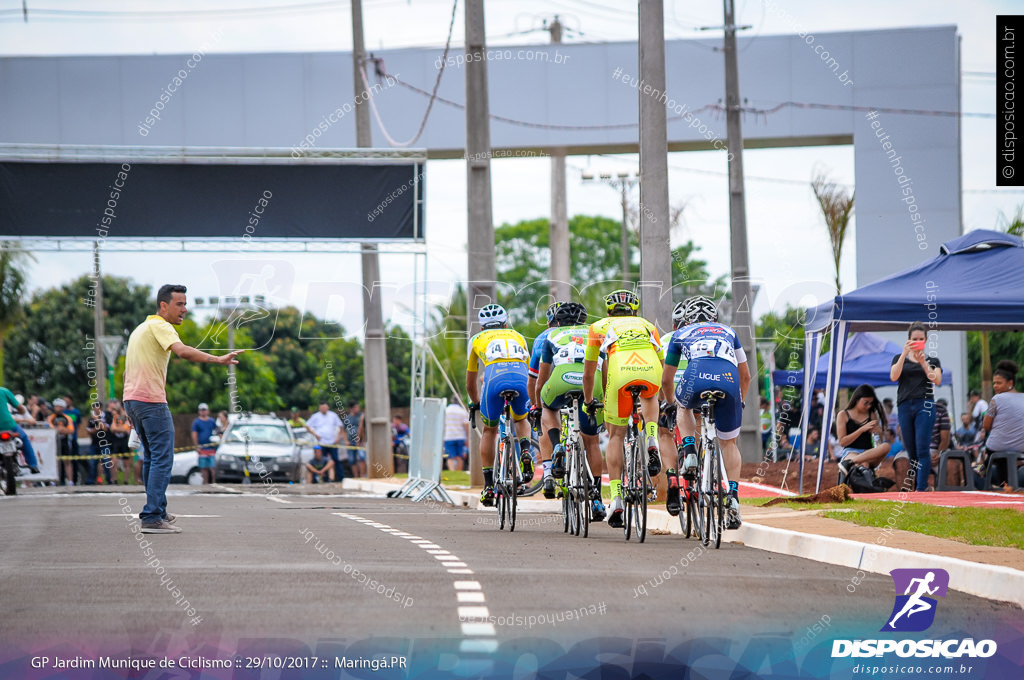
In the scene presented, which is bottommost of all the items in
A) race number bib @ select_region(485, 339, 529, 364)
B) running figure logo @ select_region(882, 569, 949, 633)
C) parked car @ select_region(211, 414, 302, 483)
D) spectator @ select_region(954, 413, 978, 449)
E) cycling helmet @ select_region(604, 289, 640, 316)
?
parked car @ select_region(211, 414, 302, 483)

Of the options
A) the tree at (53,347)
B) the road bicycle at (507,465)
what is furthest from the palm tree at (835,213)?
the tree at (53,347)

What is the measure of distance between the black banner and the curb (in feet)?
34.4

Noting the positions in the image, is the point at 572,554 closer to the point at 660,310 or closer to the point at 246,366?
the point at 660,310

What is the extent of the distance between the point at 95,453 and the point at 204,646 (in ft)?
83.0

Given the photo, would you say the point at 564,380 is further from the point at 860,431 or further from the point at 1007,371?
the point at 1007,371

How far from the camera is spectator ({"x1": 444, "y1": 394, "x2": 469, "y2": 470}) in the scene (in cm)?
3544

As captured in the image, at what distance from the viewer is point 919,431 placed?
58.6ft

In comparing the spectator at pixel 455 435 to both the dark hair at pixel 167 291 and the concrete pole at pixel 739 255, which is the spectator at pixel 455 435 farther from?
the dark hair at pixel 167 291

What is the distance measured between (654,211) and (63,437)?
700 inches

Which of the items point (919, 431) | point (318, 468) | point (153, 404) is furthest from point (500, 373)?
point (318, 468)

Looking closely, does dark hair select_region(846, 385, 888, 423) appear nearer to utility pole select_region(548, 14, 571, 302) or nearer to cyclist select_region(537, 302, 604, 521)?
cyclist select_region(537, 302, 604, 521)

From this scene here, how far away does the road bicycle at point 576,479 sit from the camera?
13.0m

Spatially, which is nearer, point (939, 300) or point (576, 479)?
point (576, 479)

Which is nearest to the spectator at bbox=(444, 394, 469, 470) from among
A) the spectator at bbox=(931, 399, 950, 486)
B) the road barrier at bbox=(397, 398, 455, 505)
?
the road barrier at bbox=(397, 398, 455, 505)
